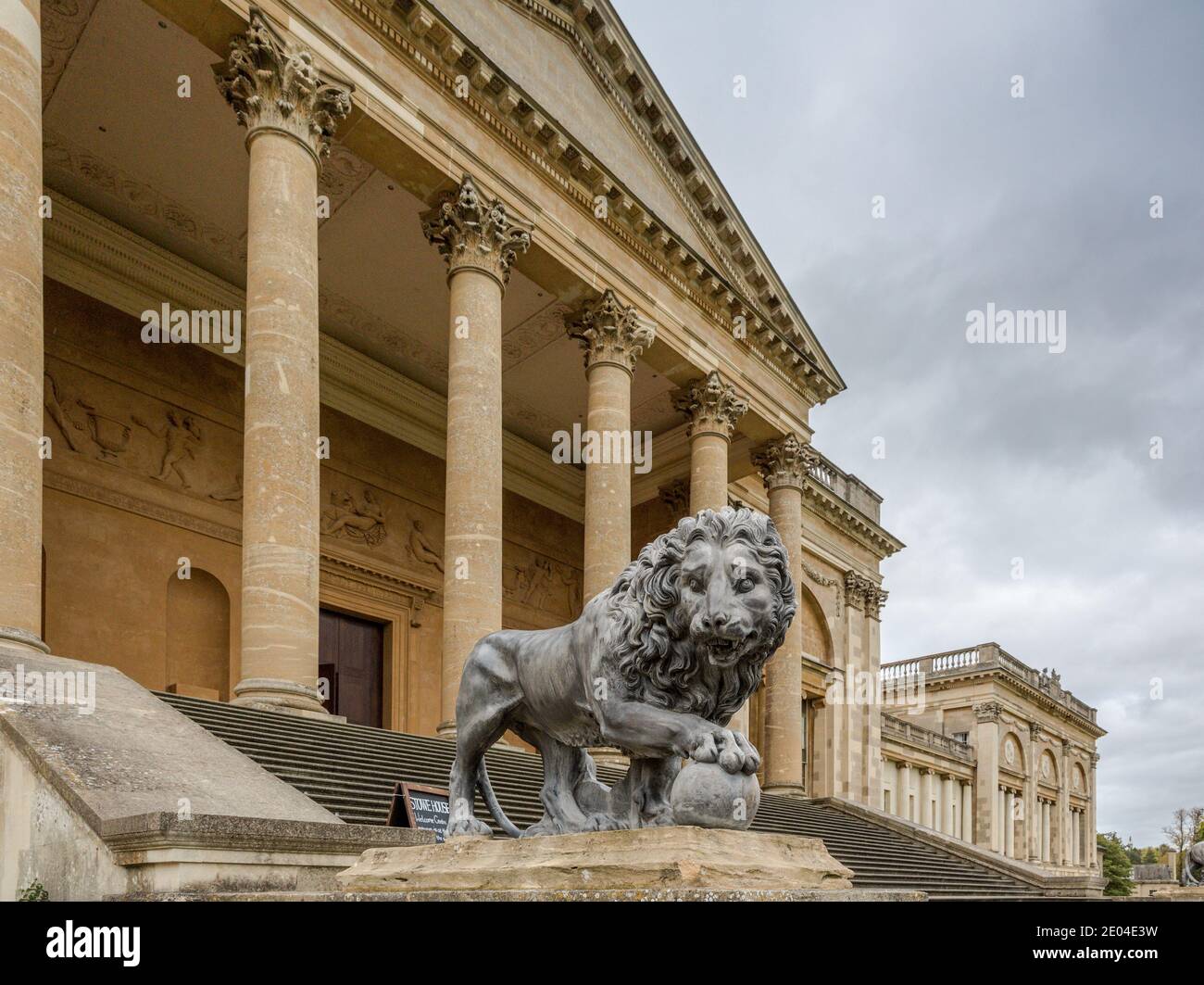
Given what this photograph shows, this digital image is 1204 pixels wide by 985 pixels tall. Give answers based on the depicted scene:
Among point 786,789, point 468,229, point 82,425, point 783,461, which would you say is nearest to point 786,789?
point 786,789

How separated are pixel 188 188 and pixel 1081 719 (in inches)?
2295

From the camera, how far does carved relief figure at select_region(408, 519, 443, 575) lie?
2334 cm

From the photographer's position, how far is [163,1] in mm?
12109

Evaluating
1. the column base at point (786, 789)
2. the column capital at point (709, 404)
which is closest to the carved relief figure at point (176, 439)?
the column capital at point (709, 404)

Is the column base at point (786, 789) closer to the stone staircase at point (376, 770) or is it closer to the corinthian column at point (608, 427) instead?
the stone staircase at point (376, 770)

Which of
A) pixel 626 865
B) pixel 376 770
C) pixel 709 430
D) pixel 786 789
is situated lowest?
pixel 786 789

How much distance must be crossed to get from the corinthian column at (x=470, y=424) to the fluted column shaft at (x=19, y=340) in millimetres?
6010

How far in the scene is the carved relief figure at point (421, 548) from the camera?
23.3 meters

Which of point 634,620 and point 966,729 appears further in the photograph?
point 966,729

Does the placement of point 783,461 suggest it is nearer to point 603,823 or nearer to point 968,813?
point 603,823

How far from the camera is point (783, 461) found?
24047 millimetres

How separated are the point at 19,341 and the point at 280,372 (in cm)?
324

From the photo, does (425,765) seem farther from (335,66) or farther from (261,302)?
(335,66)
